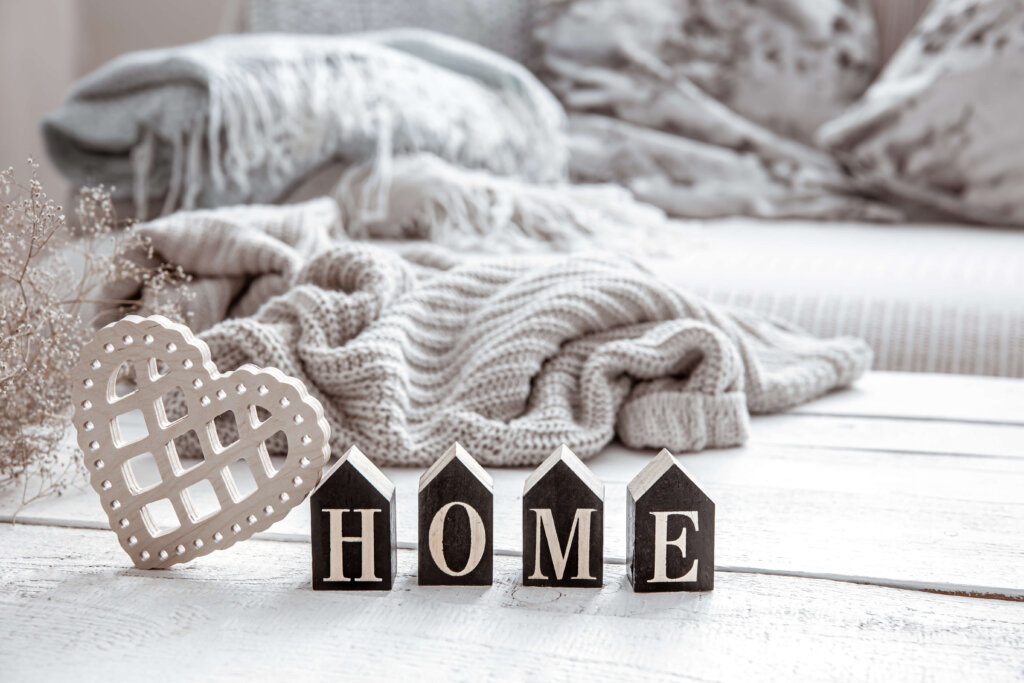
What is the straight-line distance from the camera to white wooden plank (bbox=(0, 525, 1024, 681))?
1.49 ft

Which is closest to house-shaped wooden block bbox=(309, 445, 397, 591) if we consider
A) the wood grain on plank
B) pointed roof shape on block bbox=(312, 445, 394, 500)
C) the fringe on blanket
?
pointed roof shape on block bbox=(312, 445, 394, 500)

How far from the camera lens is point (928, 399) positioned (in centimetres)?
93

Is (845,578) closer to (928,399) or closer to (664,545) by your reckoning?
(664,545)

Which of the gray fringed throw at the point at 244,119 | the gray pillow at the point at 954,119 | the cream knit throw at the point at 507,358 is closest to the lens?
the cream knit throw at the point at 507,358

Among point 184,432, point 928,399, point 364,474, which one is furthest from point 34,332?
point 928,399

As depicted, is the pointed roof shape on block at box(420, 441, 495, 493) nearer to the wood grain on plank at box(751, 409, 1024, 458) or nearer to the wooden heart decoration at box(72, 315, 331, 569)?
the wooden heart decoration at box(72, 315, 331, 569)

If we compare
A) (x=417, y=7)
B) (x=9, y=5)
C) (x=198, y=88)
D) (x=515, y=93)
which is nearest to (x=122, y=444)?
A: (x=198, y=88)

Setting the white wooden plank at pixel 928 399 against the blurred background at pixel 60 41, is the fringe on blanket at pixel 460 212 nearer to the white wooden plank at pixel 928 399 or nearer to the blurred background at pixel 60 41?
the white wooden plank at pixel 928 399

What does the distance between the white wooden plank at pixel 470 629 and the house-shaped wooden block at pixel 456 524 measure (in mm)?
11

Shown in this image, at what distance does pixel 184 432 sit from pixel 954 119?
4.74 ft

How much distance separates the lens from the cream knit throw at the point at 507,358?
0.76 meters

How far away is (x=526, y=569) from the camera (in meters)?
0.54

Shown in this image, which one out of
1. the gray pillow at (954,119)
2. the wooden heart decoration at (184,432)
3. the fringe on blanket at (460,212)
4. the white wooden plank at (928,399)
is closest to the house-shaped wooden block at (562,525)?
the wooden heart decoration at (184,432)

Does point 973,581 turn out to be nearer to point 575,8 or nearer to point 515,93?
point 515,93
